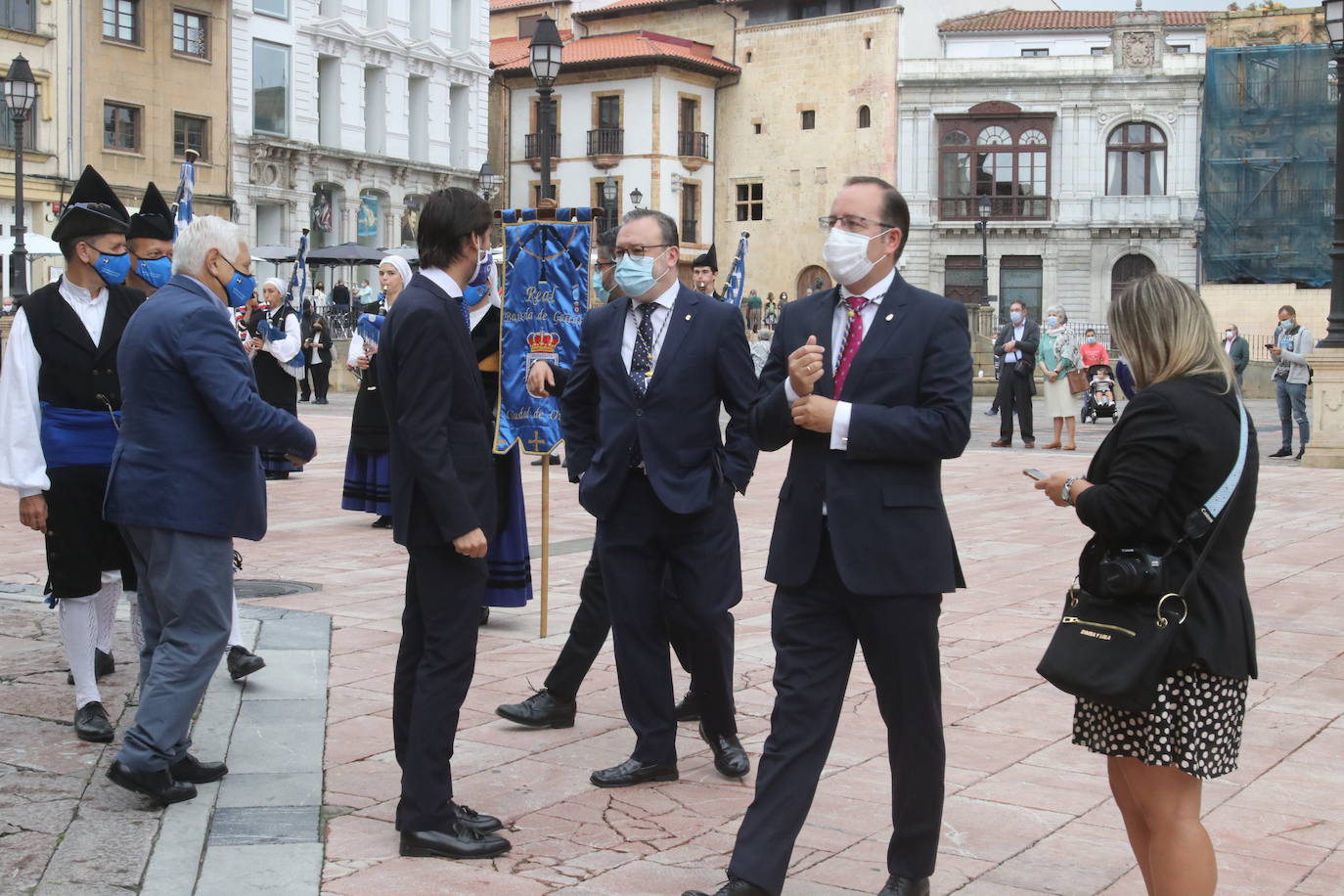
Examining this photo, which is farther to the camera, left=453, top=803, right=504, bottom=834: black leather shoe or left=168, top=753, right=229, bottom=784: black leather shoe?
left=168, top=753, right=229, bottom=784: black leather shoe

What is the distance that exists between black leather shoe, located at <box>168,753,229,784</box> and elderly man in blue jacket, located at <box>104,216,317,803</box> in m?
0.01

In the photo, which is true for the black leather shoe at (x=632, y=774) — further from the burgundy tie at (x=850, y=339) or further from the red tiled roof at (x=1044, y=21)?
the red tiled roof at (x=1044, y=21)

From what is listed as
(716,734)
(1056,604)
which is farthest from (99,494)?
(1056,604)

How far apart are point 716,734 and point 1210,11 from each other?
54.5m

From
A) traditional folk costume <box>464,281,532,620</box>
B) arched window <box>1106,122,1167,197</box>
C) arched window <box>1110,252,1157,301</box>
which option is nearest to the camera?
traditional folk costume <box>464,281,532,620</box>

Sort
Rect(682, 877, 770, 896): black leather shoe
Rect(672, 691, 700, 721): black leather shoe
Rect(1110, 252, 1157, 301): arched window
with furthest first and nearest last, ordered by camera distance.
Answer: Rect(1110, 252, 1157, 301): arched window, Rect(672, 691, 700, 721): black leather shoe, Rect(682, 877, 770, 896): black leather shoe

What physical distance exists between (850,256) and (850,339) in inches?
8.5

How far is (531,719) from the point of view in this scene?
565 cm

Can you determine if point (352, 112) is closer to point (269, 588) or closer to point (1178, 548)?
point (269, 588)

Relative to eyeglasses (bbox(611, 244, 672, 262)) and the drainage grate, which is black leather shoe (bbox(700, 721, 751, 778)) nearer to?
eyeglasses (bbox(611, 244, 672, 262))

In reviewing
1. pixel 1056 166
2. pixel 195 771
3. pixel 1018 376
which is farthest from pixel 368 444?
pixel 1056 166

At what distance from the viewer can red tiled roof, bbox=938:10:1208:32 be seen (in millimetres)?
53625

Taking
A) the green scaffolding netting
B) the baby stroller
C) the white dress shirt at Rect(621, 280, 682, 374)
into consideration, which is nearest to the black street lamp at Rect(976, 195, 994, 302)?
the green scaffolding netting

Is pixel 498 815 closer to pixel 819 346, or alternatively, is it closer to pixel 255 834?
pixel 255 834
